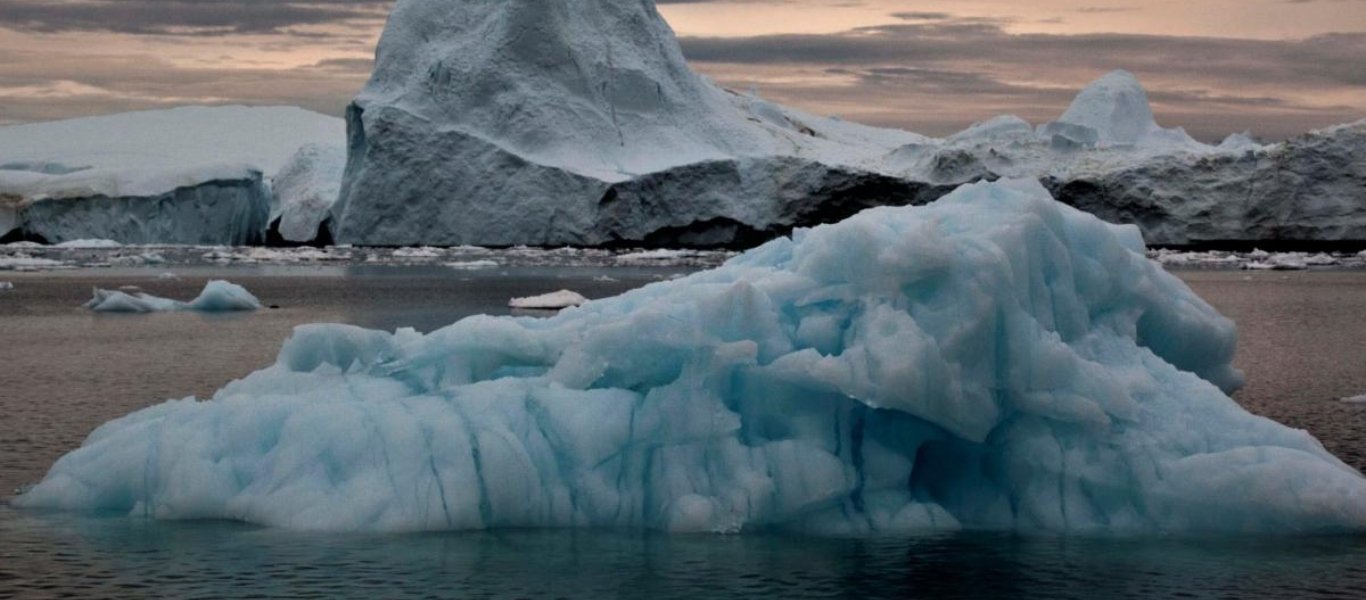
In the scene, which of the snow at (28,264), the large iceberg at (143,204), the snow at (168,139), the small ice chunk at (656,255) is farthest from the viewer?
the snow at (168,139)

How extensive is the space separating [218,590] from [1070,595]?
9.57 feet

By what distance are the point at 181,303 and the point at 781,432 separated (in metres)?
15.5

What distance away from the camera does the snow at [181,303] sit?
20625 millimetres

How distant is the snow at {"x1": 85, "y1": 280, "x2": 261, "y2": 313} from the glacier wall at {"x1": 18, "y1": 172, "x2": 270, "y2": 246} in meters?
25.9

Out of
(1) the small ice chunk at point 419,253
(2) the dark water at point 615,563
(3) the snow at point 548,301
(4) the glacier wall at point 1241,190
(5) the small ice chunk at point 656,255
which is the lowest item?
(2) the dark water at point 615,563

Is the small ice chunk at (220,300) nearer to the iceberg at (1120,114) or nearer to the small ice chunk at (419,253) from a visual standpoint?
the small ice chunk at (419,253)

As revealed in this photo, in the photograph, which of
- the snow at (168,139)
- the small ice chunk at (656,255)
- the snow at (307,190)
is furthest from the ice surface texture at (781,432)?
the snow at (168,139)

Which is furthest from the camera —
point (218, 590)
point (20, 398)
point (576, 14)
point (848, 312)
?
point (576, 14)

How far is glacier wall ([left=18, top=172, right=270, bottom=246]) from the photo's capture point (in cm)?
4634

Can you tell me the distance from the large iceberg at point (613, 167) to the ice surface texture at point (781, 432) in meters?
34.5

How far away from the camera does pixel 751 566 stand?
6.10 m

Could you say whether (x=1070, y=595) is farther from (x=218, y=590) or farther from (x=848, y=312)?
(x=218, y=590)

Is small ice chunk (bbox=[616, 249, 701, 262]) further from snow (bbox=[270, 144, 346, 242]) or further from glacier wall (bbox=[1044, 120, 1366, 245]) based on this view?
snow (bbox=[270, 144, 346, 242])

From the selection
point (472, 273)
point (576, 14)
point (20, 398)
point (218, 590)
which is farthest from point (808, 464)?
point (576, 14)
